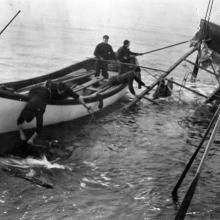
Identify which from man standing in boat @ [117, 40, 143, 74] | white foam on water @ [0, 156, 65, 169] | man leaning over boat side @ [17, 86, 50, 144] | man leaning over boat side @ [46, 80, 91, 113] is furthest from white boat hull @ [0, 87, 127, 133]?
man standing in boat @ [117, 40, 143, 74]

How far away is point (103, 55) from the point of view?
18.4m

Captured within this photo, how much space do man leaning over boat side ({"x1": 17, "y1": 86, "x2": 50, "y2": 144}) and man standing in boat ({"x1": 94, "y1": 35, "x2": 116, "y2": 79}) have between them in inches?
273

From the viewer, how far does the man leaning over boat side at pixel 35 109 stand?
36.7 ft

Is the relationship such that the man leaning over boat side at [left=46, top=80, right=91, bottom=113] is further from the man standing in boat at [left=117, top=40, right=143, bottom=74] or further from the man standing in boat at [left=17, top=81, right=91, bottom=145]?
the man standing in boat at [left=117, top=40, right=143, bottom=74]

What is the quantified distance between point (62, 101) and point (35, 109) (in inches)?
71.1

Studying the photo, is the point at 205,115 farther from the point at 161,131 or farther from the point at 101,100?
the point at 101,100

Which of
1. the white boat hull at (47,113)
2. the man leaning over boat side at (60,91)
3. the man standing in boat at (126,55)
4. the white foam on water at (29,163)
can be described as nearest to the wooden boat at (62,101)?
the white boat hull at (47,113)

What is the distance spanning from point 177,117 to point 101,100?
3824 millimetres

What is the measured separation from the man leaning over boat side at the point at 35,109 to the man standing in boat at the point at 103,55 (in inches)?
273

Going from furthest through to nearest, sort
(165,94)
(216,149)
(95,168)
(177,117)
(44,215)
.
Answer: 1. (165,94)
2. (177,117)
3. (216,149)
4. (95,168)
5. (44,215)

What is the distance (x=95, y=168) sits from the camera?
1086 centimetres

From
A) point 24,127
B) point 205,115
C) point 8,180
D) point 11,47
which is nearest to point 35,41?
point 11,47

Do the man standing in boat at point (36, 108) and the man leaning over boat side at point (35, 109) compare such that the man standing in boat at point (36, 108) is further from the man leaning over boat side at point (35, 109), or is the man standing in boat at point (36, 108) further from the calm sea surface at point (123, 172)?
the calm sea surface at point (123, 172)

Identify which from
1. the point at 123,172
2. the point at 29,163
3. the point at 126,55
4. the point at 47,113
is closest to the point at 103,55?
the point at 126,55
